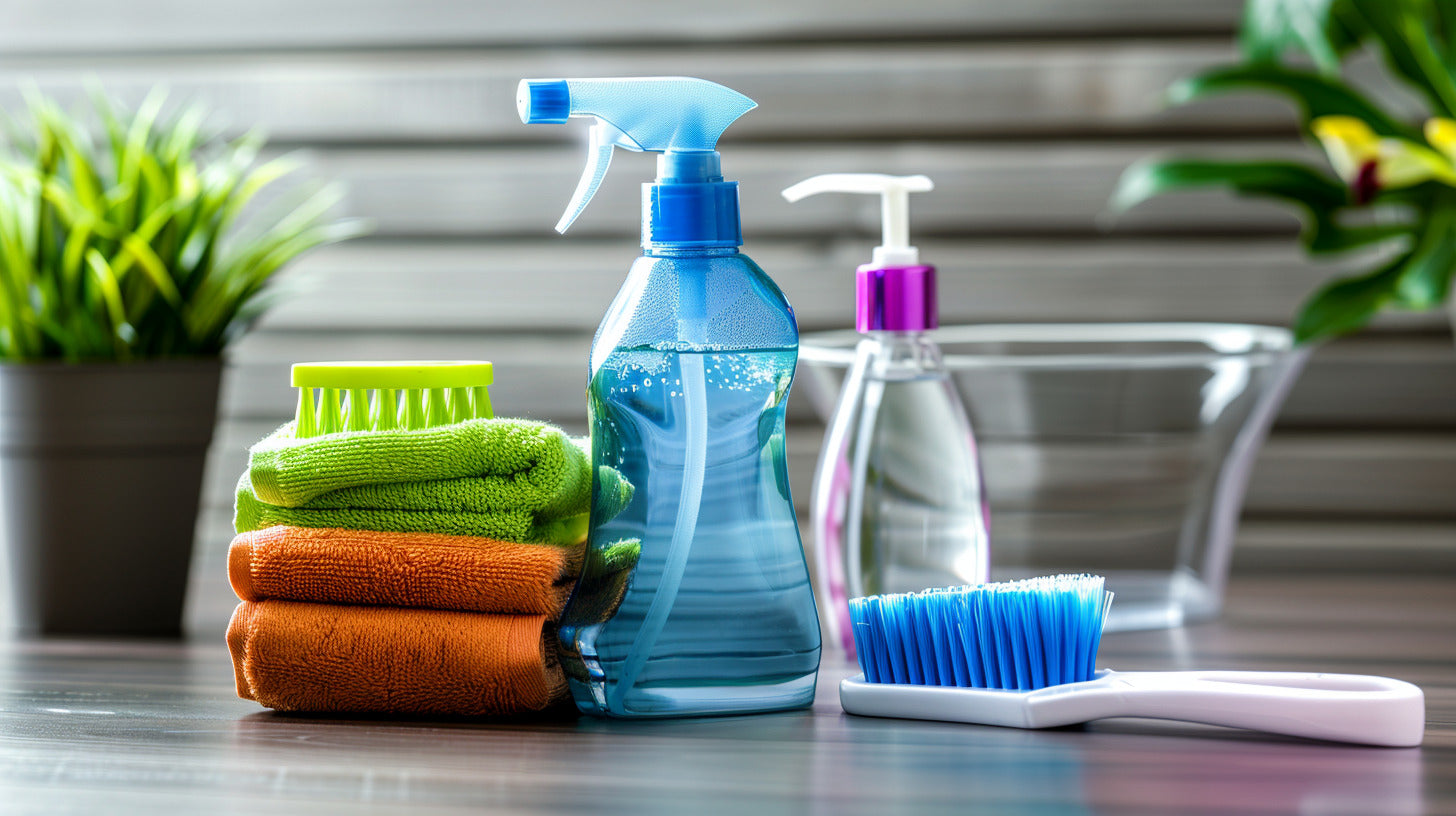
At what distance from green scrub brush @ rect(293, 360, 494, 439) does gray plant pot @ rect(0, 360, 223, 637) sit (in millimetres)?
236

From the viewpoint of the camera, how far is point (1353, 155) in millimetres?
900

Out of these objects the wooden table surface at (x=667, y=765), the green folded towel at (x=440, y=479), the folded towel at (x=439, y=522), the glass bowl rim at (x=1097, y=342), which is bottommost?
the wooden table surface at (x=667, y=765)

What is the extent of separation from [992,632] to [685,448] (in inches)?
5.3

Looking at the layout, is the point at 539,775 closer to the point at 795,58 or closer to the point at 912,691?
the point at 912,691

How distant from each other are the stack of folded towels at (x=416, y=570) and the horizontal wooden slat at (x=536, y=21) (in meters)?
0.66

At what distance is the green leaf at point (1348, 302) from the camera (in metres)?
0.89

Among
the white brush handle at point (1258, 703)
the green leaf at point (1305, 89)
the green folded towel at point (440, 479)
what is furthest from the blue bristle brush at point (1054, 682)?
the green leaf at point (1305, 89)

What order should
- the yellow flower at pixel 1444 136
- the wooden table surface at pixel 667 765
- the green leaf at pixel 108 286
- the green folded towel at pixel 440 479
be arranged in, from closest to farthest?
the wooden table surface at pixel 667 765 < the green folded towel at pixel 440 479 < the green leaf at pixel 108 286 < the yellow flower at pixel 1444 136

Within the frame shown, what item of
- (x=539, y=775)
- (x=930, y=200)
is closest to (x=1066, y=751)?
(x=539, y=775)

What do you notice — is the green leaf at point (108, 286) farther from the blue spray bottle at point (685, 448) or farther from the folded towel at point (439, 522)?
the blue spray bottle at point (685, 448)

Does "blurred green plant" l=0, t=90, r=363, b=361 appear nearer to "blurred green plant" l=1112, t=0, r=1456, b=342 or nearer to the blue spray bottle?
the blue spray bottle

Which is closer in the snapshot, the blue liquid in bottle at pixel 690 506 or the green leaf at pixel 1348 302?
the blue liquid in bottle at pixel 690 506

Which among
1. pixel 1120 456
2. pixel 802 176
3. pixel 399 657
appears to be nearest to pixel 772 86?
pixel 802 176

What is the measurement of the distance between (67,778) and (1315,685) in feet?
1.45
